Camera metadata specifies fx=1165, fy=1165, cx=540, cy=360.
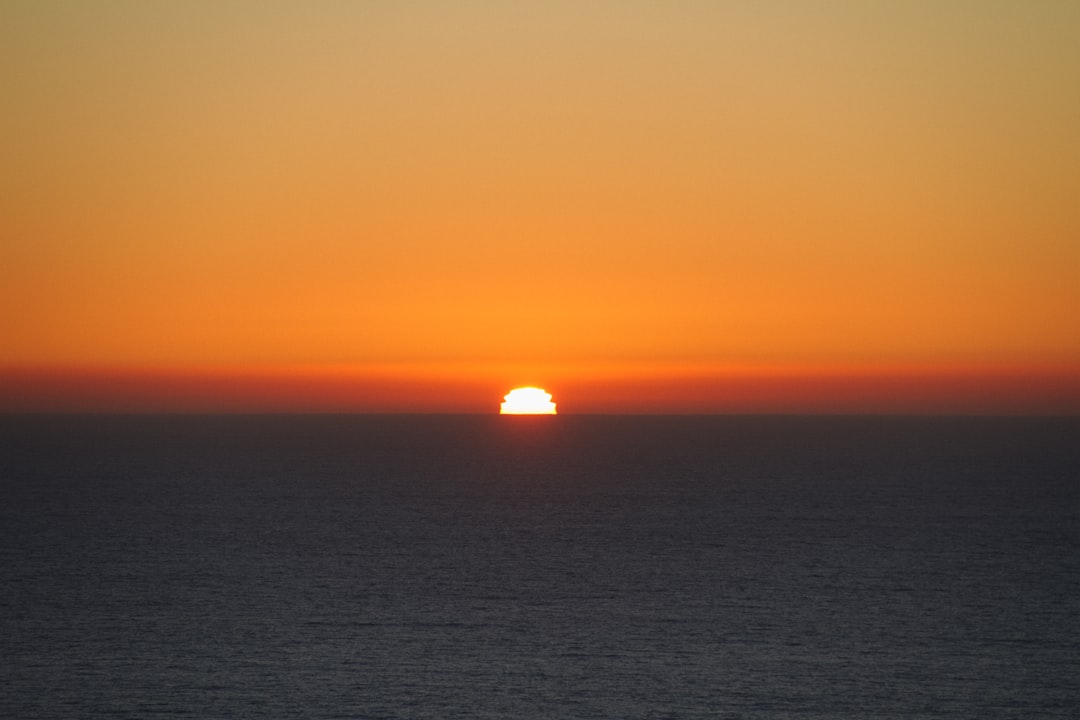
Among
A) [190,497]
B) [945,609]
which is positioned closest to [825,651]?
[945,609]

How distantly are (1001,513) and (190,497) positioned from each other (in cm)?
10232

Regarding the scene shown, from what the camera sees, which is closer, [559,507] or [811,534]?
[811,534]

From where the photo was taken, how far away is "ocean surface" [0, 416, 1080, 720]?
53.9 meters

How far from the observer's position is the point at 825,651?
63812 millimetres

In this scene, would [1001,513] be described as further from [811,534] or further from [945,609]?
[945,609]

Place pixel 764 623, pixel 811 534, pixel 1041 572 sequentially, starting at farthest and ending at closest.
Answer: pixel 811 534
pixel 1041 572
pixel 764 623

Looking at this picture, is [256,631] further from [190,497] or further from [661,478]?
[661,478]

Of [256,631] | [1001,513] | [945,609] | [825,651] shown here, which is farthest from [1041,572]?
[256,631]

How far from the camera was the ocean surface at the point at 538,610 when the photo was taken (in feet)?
177

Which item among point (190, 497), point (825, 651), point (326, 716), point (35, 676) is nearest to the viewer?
point (326, 716)

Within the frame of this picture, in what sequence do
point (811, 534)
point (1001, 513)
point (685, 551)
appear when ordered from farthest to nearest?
point (1001, 513) → point (811, 534) → point (685, 551)

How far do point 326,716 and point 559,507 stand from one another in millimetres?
93449

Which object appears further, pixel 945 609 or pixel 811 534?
pixel 811 534

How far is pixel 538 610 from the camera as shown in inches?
2936
